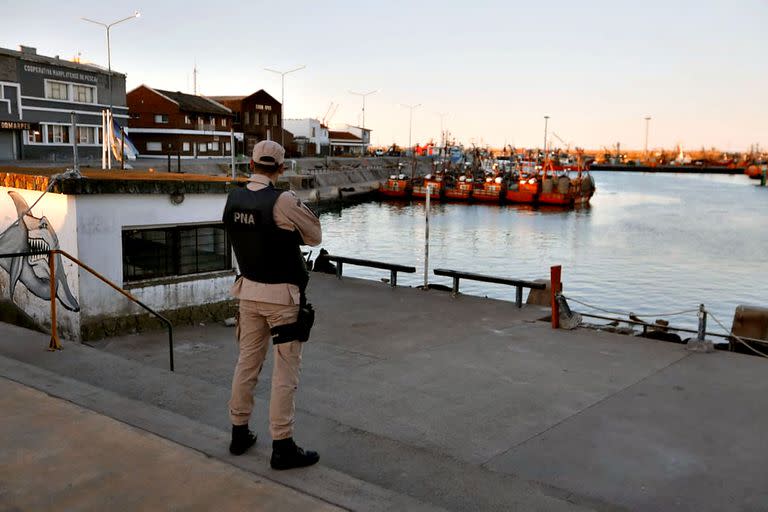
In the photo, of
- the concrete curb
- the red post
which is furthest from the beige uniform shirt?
the red post

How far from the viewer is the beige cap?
4734mm

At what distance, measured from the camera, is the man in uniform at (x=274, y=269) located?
4.58m

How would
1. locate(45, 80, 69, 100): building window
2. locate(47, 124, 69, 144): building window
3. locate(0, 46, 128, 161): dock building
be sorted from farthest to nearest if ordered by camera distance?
locate(47, 124, 69, 144): building window
locate(45, 80, 69, 100): building window
locate(0, 46, 128, 161): dock building

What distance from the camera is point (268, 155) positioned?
473 cm

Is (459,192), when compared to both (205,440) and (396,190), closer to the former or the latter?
(396,190)

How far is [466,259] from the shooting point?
45.2 m

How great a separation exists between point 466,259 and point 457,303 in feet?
105

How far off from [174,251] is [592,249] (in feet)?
143

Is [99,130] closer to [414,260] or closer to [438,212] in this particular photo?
[414,260]

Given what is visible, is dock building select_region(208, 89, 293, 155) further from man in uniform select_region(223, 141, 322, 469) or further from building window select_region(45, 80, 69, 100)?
man in uniform select_region(223, 141, 322, 469)

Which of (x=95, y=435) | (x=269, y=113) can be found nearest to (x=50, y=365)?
(x=95, y=435)

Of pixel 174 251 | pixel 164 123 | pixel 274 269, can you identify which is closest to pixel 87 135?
pixel 164 123

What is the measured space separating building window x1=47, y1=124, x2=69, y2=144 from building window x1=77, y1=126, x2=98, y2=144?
3.39 feet

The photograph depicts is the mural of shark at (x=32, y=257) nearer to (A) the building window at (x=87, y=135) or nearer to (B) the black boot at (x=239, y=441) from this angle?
(B) the black boot at (x=239, y=441)
